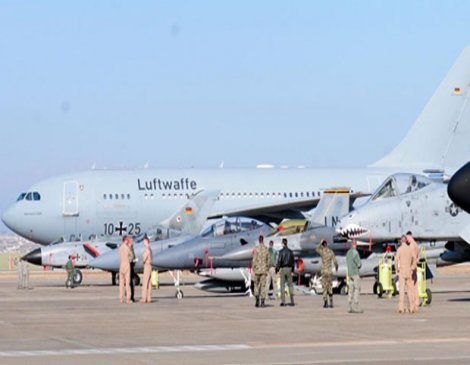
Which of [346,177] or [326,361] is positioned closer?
[326,361]

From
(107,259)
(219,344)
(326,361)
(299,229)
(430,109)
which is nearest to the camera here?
(326,361)

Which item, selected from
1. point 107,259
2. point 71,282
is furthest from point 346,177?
point 107,259

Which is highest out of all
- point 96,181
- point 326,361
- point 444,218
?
point 96,181

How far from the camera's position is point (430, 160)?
193 ft

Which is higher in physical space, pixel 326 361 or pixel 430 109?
pixel 430 109

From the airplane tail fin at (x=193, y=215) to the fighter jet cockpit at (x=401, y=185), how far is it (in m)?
14.1

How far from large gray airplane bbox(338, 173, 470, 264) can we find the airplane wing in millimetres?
22075

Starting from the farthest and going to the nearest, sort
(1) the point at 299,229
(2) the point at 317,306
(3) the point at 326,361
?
(1) the point at 299,229
(2) the point at 317,306
(3) the point at 326,361

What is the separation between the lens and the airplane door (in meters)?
54.1

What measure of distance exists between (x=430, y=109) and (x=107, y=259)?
25.3m

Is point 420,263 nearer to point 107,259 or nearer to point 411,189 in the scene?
point 411,189

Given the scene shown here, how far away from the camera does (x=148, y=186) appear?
54.9m

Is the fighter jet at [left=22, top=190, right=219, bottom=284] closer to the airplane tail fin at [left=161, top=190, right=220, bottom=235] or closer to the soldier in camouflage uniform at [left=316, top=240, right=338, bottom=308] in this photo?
the airplane tail fin at [left=161, top=190, right=220, bottom=235]

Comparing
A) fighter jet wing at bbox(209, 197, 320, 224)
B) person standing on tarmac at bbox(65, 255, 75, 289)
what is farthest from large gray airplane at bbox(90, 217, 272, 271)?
fighter jet wing at bbox(209, 197, 320, 224)
